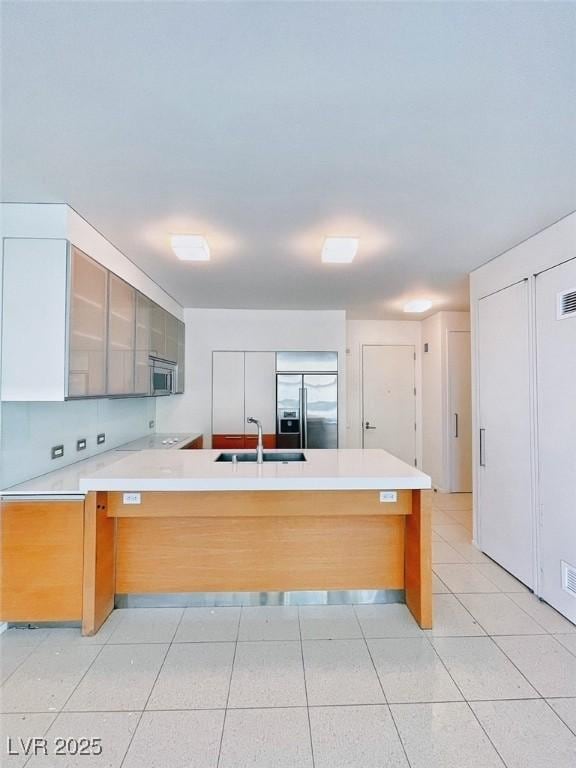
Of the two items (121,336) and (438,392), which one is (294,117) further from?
(438,392)

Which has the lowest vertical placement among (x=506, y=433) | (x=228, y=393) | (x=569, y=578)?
(x=569, y=578)

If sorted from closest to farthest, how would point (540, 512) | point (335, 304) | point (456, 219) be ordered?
1. point (456, 219)
2. point (540, 512)
3. point (335, 304)

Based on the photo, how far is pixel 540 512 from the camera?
262 centimetres

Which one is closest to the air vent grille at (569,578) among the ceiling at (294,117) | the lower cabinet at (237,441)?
the ceiling at (294,117)

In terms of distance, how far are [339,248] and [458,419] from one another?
11.0ft

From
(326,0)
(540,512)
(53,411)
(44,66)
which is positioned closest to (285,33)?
(326,0)

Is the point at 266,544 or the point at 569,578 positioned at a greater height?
the point at 266,544

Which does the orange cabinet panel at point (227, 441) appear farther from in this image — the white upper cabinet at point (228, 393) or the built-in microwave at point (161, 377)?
the built-in microwave at point (161, 377)

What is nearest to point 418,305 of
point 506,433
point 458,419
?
point 458,419

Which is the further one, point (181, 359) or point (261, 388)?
point (261, 388)

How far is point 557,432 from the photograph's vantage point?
8.13 ft

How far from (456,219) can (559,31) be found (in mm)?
1310

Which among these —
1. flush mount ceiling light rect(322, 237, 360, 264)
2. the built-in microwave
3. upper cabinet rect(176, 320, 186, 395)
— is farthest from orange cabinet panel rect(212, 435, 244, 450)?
flush mount ceiling light rect(322, 237, 360, 264)

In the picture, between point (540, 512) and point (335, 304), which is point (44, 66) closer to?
point (540, 512)
